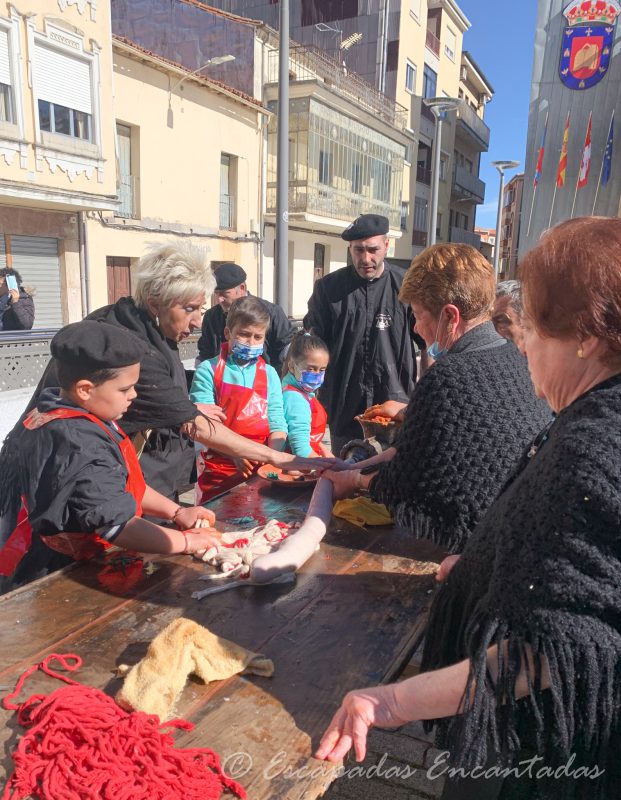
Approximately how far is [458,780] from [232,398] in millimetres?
2353

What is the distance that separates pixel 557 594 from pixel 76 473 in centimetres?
145

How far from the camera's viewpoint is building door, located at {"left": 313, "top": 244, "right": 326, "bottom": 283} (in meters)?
23.6

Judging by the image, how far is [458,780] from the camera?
4.62ft

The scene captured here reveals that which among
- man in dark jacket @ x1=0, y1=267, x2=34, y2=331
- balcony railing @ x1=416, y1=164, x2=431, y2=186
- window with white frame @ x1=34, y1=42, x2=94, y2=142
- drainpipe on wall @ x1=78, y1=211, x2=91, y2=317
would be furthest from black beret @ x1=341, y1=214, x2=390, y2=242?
balcony railing @ x1=416, y1=164, x2=431, y2=186

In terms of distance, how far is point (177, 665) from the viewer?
138 centimetres

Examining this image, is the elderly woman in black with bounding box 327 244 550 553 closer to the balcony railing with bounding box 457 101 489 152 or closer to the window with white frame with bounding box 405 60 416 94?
the window with white frame with bounding box 405 60 416 94

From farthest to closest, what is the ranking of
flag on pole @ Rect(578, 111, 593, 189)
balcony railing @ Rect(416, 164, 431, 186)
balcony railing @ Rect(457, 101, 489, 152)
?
1. balcony railing @ Rect(457, 101, 489, 152)
2. balcony railing @ Rect(416, 164, 431, 186)
3. flag on pole @ Rect(578, 111, 593, 189)

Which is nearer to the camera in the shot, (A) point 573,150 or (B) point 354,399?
(B) point 354,399

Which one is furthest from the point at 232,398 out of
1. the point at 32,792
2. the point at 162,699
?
the point at 32,792

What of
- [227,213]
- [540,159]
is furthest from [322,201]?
[540,159]

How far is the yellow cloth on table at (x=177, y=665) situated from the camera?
1.30 meters

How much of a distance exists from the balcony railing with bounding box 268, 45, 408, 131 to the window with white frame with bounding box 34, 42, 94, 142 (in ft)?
24.8

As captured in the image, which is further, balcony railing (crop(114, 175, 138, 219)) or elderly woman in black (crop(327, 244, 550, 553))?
balcony railing (crop(114, 175, 138, 219))

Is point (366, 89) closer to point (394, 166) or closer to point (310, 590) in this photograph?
point (394, 166)
